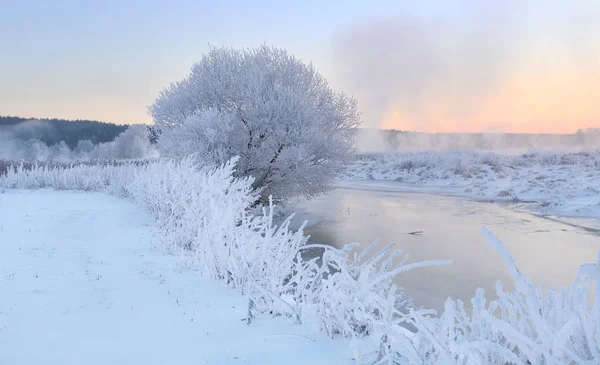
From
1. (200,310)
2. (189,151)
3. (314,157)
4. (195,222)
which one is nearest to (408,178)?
(314,157)

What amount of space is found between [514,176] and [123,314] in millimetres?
24176

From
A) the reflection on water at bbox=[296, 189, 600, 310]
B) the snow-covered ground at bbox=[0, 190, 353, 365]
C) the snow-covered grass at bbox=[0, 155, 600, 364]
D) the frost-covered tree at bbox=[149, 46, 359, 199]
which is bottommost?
the reflection on water at bbox=[296, 189, 600, 310]

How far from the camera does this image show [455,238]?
1062 cm

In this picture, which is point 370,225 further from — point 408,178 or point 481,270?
point 408,178

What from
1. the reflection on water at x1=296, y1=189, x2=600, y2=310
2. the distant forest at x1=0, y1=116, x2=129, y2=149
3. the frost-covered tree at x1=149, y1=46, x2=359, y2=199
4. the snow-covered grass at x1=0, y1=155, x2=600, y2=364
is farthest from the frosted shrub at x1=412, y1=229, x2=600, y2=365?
the distant forest at x1=0, y1=116, x2=129, y2=149

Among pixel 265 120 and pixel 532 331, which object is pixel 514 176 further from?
pixel 532 331

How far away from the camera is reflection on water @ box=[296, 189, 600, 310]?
7.11m

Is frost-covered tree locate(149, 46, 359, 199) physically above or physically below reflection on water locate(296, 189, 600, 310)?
above

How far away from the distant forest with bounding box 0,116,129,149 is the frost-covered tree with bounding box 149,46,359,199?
8543 centimetres

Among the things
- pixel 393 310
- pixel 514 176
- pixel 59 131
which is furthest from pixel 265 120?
pixel 59 131

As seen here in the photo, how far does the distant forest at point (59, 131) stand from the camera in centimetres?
9419

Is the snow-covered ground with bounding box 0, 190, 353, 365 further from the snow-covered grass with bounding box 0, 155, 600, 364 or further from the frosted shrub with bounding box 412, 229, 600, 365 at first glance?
the frosted shrub with bounding box 412, 229, 600, 365

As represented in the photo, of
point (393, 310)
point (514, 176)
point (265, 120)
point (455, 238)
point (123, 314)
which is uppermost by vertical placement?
point (265, 120)

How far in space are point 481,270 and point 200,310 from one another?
18.5 feet
